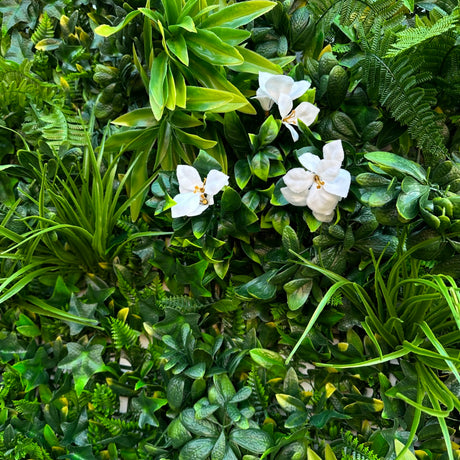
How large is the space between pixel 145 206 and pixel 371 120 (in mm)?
651

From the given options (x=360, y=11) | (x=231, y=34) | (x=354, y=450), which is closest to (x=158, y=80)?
(x=231, y=34)

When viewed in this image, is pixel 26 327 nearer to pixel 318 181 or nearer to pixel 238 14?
pixel 318 181

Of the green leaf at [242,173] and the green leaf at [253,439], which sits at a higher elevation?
the green leaf at [242,173]

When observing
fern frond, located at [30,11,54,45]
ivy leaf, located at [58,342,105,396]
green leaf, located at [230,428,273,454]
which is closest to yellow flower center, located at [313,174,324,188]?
green leaf, located at [230,428,273,454]

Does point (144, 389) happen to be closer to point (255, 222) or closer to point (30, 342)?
point (30, 342)

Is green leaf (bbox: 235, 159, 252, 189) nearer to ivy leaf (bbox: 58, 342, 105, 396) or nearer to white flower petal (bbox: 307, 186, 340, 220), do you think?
white flower petal (bbox: 307, 186, 340, 220)

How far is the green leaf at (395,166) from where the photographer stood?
0.90 metres

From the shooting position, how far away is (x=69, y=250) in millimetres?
1271

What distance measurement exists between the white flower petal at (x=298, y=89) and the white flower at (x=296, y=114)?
0.07 feet

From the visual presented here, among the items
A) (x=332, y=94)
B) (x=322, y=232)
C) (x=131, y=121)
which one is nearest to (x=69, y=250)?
(x=131, y=121)

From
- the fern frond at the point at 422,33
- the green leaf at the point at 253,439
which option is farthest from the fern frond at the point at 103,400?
the fern frond at the point at 422,33

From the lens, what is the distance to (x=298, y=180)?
103 cm

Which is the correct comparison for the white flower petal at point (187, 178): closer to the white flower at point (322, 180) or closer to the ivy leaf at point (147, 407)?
Answer: the white flower at point (322, 180)

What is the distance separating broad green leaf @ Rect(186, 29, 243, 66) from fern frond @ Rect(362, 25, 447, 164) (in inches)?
12.7
